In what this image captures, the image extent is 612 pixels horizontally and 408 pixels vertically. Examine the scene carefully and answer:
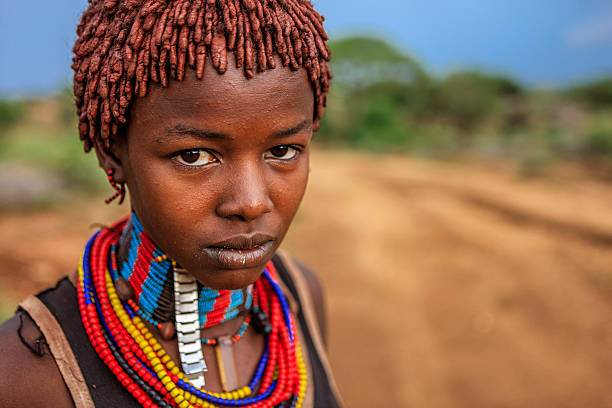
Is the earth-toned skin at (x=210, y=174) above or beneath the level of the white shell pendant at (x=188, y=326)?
above

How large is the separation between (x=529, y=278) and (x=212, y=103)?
589 centimetres

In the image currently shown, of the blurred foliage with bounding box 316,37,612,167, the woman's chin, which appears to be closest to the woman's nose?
the woman's chin

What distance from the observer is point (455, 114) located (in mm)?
21031

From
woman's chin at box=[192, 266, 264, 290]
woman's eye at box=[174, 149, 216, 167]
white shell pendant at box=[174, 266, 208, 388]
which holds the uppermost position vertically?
woman's eye at box=[174, 149, 216, 167]

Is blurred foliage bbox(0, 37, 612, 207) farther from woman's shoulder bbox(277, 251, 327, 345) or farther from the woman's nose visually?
the woman's nose

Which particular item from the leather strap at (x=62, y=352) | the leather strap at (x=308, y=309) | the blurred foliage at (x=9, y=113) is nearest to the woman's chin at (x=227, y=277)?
the leather strap at (x=62, y=352)

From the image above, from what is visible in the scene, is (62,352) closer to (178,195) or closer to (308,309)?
(178,195)

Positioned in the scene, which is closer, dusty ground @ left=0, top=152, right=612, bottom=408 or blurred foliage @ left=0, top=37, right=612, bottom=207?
dusty ground @ left=0, top=152, right=612, bottom=408

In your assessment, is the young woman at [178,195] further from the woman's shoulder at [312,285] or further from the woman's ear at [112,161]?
the woman's shoulder at [312,285]

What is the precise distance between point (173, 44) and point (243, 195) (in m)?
0.36

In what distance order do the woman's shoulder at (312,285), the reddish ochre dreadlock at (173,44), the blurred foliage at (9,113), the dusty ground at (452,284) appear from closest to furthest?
the reddish ochre dreadlock at (173,44) → the woman's shoulder at (312,285) → the dusty ground at (452,284) → the blurred foliage at (9,113)

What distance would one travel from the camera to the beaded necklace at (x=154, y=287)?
4.35ft

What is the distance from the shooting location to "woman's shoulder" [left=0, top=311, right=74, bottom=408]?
1162 millimetres

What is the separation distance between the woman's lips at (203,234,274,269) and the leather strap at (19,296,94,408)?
44 cm
